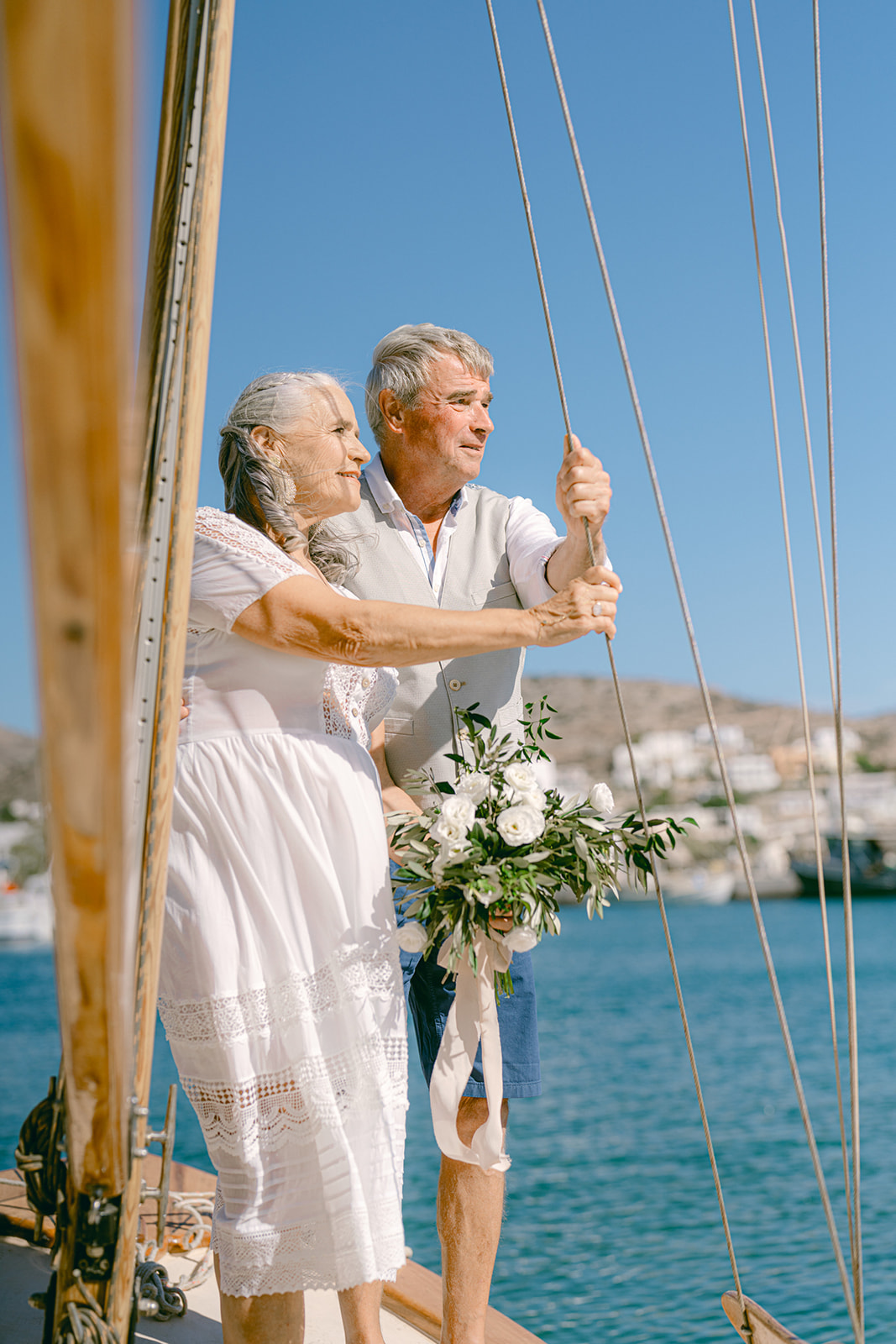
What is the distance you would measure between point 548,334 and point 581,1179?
17.1 m

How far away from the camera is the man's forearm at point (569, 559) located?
6.87ft

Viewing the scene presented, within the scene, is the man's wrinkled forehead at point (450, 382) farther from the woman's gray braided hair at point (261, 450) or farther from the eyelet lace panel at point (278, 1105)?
the eyelet lace panel at point (278, 1105)

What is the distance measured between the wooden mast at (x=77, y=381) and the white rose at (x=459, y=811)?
3.77 feet

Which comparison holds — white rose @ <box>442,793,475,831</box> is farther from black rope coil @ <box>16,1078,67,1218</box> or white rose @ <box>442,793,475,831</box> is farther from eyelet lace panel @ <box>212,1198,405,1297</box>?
black rope coil @ <box>16,1078,67,1218</box>

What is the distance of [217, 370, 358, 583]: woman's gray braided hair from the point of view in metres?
1.93

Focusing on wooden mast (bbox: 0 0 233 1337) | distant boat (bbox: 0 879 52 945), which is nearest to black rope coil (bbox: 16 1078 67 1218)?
wooden mast (bbox: 0 0 233 1337)

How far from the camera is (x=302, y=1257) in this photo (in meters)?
1.63

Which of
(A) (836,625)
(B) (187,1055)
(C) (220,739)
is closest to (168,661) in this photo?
(C) (220,739)

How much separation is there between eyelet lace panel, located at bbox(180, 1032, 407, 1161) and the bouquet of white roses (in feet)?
0.86

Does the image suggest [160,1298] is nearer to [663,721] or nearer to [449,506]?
[449,506]

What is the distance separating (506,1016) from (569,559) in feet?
2.96

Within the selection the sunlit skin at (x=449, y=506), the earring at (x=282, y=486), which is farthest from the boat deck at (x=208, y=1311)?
the earring at (x=282, y=486)

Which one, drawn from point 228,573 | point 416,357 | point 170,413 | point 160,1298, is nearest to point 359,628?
point 228,573

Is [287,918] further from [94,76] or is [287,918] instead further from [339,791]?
[94,76]
